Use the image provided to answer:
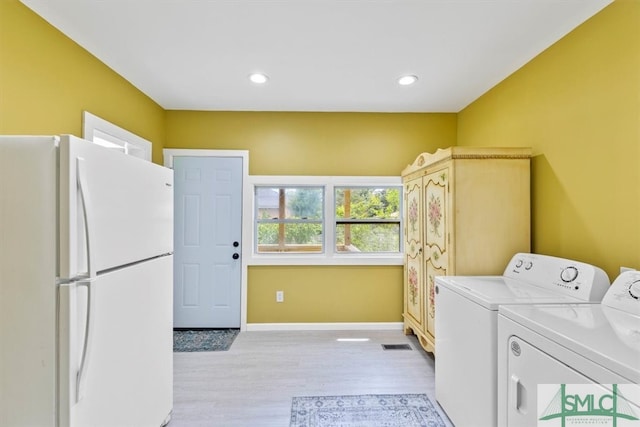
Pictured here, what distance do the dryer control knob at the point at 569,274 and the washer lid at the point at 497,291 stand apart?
98 millimetres

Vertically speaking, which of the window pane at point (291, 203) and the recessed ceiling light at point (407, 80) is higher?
the recessed ceiling light at point (407, 80)

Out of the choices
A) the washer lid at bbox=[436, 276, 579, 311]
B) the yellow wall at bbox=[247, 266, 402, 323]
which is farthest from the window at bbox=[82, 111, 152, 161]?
the washer lid at bbox=[436, 276, 579, 311]

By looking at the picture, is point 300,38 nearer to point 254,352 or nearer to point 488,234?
point 488,234

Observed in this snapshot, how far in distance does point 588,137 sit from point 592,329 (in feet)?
4.01

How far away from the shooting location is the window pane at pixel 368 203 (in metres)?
3.38

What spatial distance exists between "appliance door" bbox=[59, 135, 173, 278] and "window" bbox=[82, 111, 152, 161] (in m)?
0.89

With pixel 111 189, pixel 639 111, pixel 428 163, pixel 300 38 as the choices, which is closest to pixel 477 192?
pixel 428 163

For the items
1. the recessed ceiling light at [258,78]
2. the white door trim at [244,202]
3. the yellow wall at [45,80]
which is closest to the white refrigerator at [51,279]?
the yellow wall at [45,80]

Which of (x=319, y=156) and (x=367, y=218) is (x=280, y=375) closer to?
(x=367, y=218)

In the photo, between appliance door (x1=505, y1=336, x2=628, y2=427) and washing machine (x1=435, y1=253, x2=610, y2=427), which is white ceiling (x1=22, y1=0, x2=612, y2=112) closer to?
washing machine (x1=435, y1=253, x2=610, y2=427)

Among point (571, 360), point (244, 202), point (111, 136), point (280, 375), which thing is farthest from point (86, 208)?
point (244, 202)

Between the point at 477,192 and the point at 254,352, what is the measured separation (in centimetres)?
238

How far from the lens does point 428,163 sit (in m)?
2.41

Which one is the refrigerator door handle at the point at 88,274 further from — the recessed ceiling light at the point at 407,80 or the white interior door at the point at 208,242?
the recessed ceiling light at the point at 407,80
